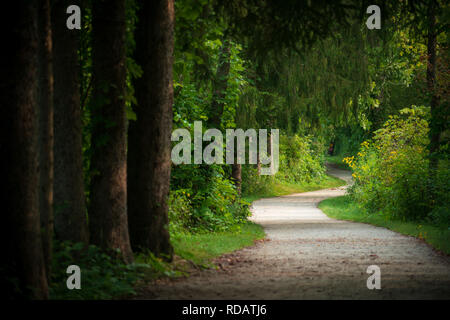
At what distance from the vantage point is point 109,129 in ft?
30.9

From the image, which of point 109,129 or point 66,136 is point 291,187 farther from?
point 66,136

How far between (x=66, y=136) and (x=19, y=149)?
2165 mm

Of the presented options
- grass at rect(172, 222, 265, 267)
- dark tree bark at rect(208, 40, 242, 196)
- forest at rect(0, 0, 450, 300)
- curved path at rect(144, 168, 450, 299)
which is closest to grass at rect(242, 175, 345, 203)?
forest at rect(0, 0, 450, 300)

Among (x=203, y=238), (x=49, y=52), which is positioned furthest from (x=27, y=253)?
(x=203, y=238)

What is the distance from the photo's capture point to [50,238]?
807 centimetres

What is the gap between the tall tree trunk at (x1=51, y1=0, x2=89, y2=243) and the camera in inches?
352

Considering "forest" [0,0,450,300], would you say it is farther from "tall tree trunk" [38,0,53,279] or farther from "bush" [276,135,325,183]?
"bush" [276,135,325,183]

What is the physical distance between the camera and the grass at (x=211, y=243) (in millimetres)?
11664

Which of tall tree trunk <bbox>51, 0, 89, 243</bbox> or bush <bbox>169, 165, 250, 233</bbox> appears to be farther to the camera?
bush <bbox>169, 165, 250, 233</bbox>

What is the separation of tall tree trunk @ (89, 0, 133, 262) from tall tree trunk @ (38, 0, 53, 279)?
1.43m

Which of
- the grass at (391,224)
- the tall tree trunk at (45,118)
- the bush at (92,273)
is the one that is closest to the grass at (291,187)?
the grass at (391,224)

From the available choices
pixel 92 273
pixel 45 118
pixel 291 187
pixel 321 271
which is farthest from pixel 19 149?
pixel 291 187

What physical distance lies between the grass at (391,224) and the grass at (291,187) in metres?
7.15

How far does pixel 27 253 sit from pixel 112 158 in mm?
2737
